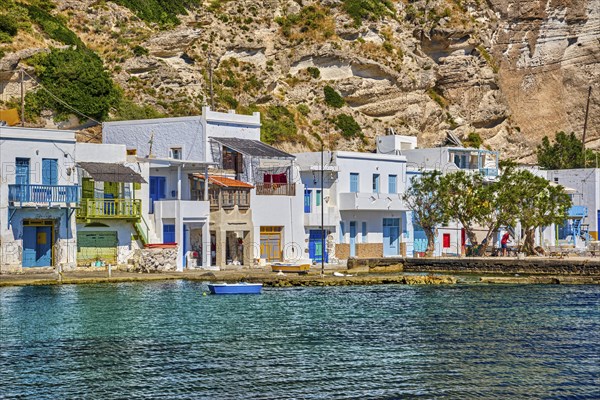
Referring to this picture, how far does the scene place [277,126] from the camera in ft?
285

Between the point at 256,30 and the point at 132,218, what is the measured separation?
147ft

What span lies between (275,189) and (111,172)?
40.4ft

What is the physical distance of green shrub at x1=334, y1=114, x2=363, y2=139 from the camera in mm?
93750

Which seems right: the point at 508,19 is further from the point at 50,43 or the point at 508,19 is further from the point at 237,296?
the point at 237,296

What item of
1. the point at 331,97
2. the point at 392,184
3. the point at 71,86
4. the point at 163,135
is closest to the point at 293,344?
the point at 163,135

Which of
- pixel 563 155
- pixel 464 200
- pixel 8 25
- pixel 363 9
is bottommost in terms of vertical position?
pixel 464 200

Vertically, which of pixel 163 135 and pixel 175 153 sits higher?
pixel 163 135

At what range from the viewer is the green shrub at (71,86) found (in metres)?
73.5

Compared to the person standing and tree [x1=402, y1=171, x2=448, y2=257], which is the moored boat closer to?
tree [x1=402, y1=171, x2=448, y2=257]

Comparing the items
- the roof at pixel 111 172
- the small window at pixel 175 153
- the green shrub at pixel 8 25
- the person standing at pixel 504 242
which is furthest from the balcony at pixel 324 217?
the green shrub at pixel 8 25

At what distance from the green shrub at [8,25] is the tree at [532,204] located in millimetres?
35885

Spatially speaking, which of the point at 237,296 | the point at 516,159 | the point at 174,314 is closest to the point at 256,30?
the point at 516,159

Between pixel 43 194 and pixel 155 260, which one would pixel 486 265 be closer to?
pixel 155 260

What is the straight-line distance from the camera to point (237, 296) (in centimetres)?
4678
